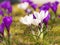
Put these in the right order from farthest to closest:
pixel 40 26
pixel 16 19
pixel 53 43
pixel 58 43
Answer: pixel 16 19 → pixel 58 43 → pixel 53 43 → pixel 40 26

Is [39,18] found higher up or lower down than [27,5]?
higher up

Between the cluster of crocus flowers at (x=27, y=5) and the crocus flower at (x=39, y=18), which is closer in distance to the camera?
the crocus flower at (x=39, y=18)

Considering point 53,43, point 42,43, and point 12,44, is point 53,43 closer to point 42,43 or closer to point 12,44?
point 42,43

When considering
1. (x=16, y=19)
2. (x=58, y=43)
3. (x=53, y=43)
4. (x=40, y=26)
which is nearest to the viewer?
(x=40, y=26)

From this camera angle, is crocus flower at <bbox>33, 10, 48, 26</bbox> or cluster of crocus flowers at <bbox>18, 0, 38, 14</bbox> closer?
crocus flower at <bbox>33, 10, 48, 26</bbox>

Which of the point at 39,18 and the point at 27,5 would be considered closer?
the point at 39,18

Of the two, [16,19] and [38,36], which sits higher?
[38,36]

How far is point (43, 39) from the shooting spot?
4.83 ft

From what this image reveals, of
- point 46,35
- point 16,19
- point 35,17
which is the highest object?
point 35,17

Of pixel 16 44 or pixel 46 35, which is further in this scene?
pixel 16 44

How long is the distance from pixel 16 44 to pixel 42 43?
185mm

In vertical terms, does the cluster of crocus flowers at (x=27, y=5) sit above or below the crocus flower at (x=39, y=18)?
below

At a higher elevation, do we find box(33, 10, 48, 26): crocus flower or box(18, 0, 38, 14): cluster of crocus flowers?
box(33, 10, 48, 26): crocus flower

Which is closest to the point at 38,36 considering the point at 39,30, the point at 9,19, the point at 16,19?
the point at 39,30
